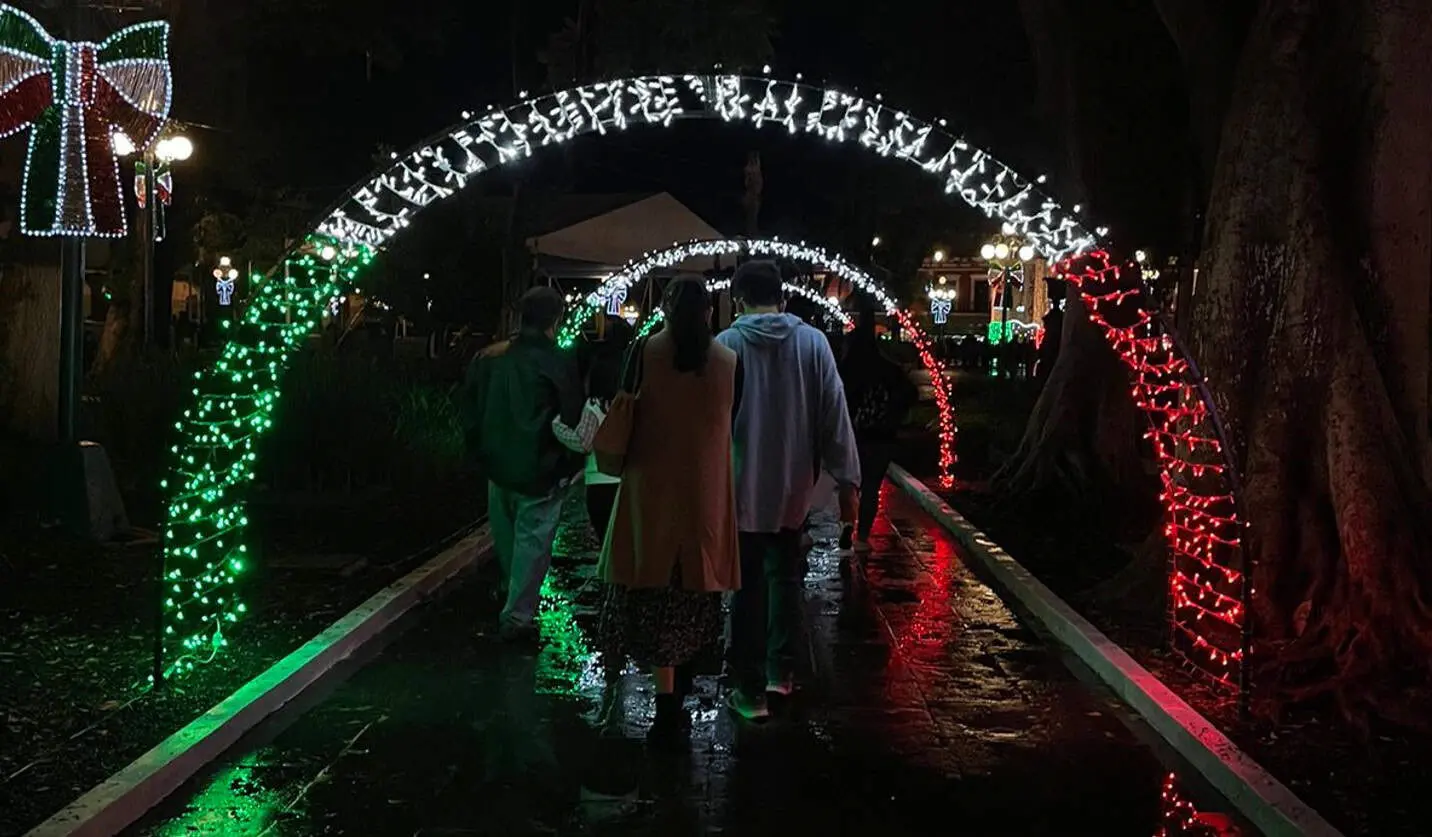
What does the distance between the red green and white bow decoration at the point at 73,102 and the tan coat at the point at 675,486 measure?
5.88m

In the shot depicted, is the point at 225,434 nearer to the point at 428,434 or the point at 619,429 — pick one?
the point at 619,429

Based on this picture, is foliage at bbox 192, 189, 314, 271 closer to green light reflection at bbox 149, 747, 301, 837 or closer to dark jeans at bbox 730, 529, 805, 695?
dark jeans at bbox 730, 529, 805, 695

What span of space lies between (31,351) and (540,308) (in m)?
6.72

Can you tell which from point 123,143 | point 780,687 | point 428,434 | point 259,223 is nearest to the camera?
point 780,687

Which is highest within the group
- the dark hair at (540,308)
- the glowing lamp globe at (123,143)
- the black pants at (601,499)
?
the glowing lamp globe at (123,143)

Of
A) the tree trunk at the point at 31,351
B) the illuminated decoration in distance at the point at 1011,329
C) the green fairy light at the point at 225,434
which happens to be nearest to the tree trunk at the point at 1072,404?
the green fairy light at the point at 225,434

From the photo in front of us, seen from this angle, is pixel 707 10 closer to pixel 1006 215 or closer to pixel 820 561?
pixel 820 561

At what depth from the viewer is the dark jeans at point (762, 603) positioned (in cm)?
684

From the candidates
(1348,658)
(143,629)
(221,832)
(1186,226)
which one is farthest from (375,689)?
(1186,226)

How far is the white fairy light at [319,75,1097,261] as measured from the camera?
29.8ft

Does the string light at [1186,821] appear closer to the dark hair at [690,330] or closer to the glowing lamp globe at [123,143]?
the dark hair at [690,330]

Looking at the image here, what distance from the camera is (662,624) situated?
6.44 metres

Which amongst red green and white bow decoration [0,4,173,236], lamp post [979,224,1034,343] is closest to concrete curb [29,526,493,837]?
red green and white bow decoration [0,4,173,236]

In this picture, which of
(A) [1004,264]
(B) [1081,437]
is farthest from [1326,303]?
(A) [1004,264]
